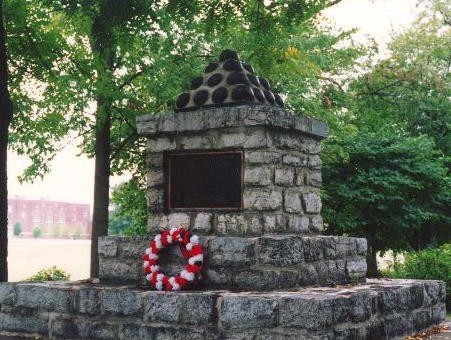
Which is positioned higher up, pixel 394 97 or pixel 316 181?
pixel 394 97

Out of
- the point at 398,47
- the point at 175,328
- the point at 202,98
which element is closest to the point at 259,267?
the point at 175,328

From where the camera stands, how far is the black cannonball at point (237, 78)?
7.88 meters

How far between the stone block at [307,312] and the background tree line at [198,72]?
5337mm

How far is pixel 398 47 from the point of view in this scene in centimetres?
2406

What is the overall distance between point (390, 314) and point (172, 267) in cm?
264

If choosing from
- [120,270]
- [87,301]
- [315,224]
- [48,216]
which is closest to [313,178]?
[315,224]

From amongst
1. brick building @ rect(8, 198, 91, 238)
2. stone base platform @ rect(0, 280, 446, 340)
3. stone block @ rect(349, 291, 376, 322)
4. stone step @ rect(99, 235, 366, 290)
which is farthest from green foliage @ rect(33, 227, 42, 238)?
stone block @ rect(349, 291, 376, 322)

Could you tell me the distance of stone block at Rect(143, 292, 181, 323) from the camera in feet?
21.9

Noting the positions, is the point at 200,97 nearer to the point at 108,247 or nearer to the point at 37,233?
the point at 108,247

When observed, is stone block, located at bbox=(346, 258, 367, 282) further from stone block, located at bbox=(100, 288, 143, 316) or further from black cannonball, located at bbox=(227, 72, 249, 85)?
stone block, located at bbox=(100, 288, 143, 316)

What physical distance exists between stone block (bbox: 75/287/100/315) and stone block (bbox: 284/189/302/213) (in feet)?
8.22

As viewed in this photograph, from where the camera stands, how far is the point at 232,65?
809 cm

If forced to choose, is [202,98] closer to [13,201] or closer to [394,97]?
[394,97]

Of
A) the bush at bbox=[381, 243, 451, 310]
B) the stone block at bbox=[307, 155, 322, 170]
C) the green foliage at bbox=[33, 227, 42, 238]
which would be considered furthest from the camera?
the green foliage at bbox=[33, 227, 42, 238]
